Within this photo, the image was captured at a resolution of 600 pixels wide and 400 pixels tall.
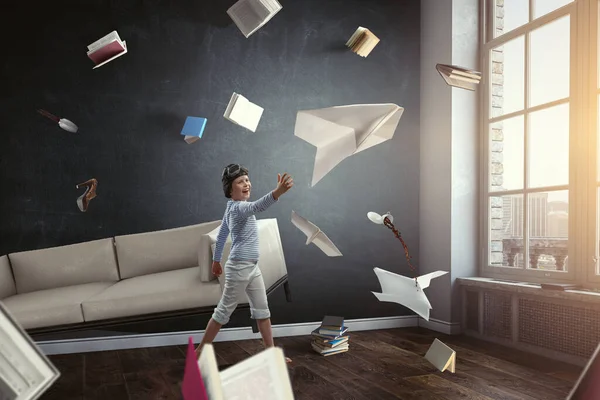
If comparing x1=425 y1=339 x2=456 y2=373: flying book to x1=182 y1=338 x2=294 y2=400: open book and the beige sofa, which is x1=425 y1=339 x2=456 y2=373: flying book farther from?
x1=182 y1=338 x2=294 y2=400: open book

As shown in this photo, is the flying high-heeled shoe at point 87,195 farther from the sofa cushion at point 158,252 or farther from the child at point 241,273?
the child at point 241,273

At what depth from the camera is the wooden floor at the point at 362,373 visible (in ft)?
8.33

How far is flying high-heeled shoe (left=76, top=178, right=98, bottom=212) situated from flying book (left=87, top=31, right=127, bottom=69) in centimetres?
78

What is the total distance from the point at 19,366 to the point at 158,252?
9.88 feet

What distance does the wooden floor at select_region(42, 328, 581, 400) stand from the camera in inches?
100.0

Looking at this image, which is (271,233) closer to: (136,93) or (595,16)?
(136,93)

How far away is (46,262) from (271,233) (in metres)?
1.50

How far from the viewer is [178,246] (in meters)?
3.64

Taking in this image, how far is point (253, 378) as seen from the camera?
79cm

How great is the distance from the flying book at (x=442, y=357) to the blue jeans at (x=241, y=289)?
3.12 feet

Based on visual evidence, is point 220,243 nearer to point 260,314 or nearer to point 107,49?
point 260,314

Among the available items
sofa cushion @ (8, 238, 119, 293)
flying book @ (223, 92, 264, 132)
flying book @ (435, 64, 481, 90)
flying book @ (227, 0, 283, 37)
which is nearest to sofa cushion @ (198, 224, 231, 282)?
sofa cushion @ (8, 238, 119, 293)

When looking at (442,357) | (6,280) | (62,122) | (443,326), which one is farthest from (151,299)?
(443,326)

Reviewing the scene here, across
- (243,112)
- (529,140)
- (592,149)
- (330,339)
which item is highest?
(243,112)
